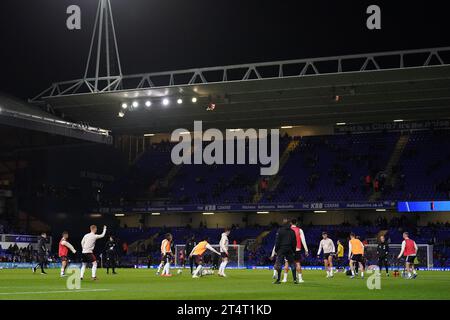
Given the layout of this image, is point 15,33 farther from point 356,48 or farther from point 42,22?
point 356,48

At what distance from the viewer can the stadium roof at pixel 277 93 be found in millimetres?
43188

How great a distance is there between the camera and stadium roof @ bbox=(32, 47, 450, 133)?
43.2 m

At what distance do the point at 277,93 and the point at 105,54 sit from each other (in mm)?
11271

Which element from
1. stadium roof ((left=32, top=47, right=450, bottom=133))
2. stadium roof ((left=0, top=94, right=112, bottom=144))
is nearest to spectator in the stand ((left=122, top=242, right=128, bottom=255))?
stadium roof ((left=0, top=94, right=112, bottom=144))

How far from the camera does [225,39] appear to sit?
4334cm

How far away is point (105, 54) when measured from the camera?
4588cm

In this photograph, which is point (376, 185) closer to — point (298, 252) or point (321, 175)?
point (321, 175)

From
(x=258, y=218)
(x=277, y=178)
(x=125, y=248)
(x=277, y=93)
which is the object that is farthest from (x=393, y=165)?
(x=125, y=248)

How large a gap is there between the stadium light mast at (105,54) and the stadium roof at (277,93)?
38 cm

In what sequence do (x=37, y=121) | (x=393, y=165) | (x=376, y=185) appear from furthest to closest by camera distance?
(x=393, y=165) < (x=376, y=185) < (x=37, y=121)

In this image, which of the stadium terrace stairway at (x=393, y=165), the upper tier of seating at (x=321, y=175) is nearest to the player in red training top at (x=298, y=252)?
the upper tier of seating at (x=321, y=175)

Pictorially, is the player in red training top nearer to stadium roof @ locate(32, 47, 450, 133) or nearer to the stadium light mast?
stadium roof @ locate(32, 47, 450, 133)

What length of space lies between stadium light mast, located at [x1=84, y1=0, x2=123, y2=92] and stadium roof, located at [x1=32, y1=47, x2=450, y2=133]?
1.24ft

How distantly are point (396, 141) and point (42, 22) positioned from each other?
103ft
